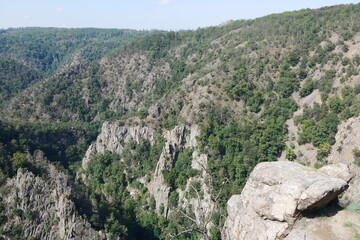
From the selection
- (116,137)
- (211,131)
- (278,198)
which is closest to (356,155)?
(211,131)

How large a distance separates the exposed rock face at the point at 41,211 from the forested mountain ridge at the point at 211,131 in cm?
159

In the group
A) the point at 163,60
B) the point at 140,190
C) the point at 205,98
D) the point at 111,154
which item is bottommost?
the point at 140,190

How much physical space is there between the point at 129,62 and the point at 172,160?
85857 millimetres

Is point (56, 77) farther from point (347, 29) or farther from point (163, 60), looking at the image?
point (347, 29)

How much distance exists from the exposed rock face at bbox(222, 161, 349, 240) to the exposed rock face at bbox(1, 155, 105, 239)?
34.8 meters

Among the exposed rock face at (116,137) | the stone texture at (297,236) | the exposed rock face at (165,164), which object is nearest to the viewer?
the stone texture at (297,236)

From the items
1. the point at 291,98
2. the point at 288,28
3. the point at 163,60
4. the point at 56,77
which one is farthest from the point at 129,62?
the point at 291,98

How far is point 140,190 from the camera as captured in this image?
79000mm

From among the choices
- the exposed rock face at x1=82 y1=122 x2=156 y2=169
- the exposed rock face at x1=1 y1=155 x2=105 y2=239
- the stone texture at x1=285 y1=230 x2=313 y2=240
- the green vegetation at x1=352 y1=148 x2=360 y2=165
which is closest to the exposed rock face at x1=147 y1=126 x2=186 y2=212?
the exposed rock face at x1=82 y1=122 x2=156 y2=169

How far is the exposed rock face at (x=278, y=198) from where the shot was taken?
1886cm

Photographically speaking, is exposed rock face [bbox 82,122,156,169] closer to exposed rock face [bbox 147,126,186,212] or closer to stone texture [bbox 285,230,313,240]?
exposed rock face [bbox 147,126,186,212]

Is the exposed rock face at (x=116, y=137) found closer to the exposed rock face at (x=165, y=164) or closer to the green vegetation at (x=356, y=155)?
the exposed rock face at (x=165, y=164)

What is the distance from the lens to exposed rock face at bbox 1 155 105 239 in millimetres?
48344

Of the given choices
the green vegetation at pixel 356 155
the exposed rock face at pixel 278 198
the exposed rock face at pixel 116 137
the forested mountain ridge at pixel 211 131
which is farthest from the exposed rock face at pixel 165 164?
the exposed rock face at pixel 278 198
